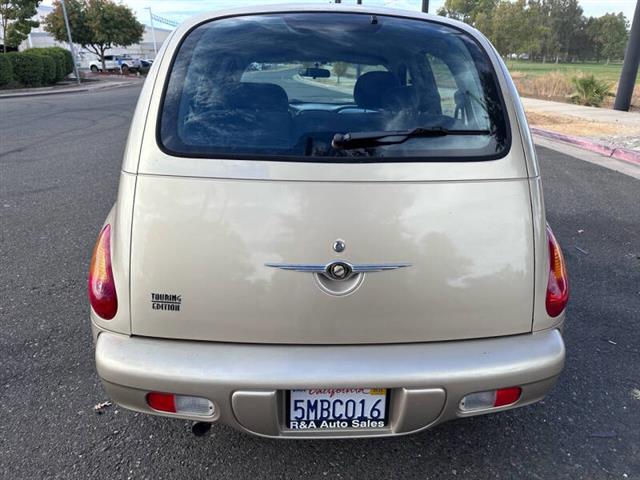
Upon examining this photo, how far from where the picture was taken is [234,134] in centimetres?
193

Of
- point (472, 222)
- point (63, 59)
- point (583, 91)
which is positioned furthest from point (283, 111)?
point (63, 59)

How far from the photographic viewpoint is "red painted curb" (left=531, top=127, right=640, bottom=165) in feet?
27.6

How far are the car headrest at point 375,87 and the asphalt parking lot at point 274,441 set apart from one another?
1.49 m

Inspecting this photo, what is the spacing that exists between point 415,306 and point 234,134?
2.95 feet

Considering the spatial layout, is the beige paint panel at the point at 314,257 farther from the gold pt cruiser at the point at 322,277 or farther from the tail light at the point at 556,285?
the tail light at the point at 556,285

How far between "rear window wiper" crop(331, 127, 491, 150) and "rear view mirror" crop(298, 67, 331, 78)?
1.03 m

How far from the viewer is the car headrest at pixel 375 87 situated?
225 centimetres

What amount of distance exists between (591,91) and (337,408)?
17751mm

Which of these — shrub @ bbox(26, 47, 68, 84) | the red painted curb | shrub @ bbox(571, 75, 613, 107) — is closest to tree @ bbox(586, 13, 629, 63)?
shrub @ bbox(571, 75, 613, 107)

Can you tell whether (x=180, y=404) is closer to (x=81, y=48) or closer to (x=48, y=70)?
(x=48, y=70)

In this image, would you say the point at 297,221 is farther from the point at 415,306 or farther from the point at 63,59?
the point at 63,59

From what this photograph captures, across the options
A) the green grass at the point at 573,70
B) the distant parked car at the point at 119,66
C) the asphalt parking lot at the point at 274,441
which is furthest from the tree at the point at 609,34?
the asphalt parking lot at the point at 274,441

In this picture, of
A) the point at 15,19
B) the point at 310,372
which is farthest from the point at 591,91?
the point at 15,19

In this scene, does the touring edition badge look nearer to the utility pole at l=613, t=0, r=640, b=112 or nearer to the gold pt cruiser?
the gold pt cruiser
